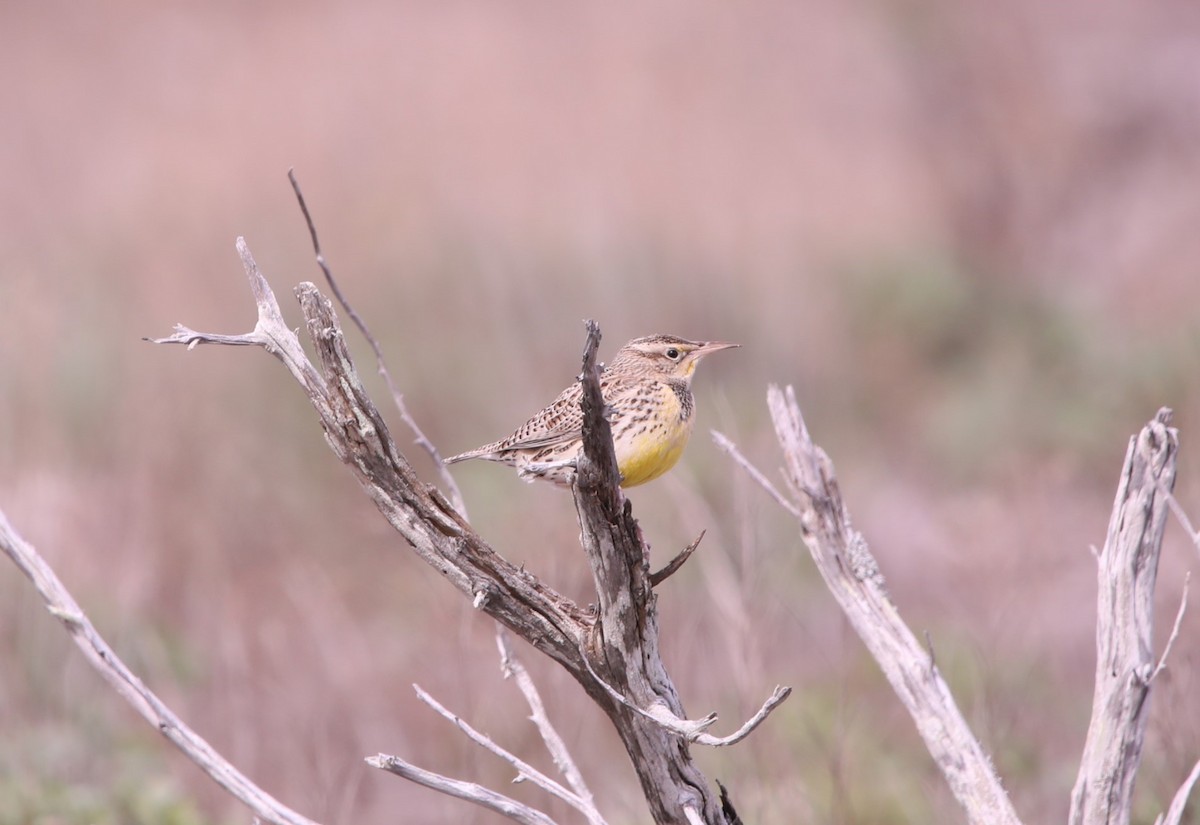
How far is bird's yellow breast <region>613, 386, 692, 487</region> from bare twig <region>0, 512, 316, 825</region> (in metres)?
2.01

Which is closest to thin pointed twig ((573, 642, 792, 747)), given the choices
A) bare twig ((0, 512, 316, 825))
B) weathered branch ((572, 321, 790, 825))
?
weathered branch ((572, 321, 790, 825))

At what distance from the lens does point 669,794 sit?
3.38 meters

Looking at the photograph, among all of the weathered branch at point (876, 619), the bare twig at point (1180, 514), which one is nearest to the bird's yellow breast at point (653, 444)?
the weathered branch at point (876, 619)

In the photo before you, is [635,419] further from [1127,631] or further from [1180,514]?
[1180,514]

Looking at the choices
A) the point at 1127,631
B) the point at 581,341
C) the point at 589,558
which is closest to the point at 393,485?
the point at 589,558

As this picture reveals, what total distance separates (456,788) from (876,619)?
1.35 metres

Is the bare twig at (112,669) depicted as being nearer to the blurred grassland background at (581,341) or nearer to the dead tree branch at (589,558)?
the dead tree branch at (589,558)

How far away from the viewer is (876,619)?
12.6ft

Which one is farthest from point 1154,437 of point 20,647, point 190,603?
point 190,603

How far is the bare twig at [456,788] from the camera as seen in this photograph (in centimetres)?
304

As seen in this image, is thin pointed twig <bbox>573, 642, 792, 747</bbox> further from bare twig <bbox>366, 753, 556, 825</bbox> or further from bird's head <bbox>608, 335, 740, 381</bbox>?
bird's head <bbox>608, 335, 740, 381</bbox>

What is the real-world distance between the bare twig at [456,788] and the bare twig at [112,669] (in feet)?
0.92

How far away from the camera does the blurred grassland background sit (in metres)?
7.00

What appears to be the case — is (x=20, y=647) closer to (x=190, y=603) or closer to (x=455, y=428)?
(x=190, y=603)
